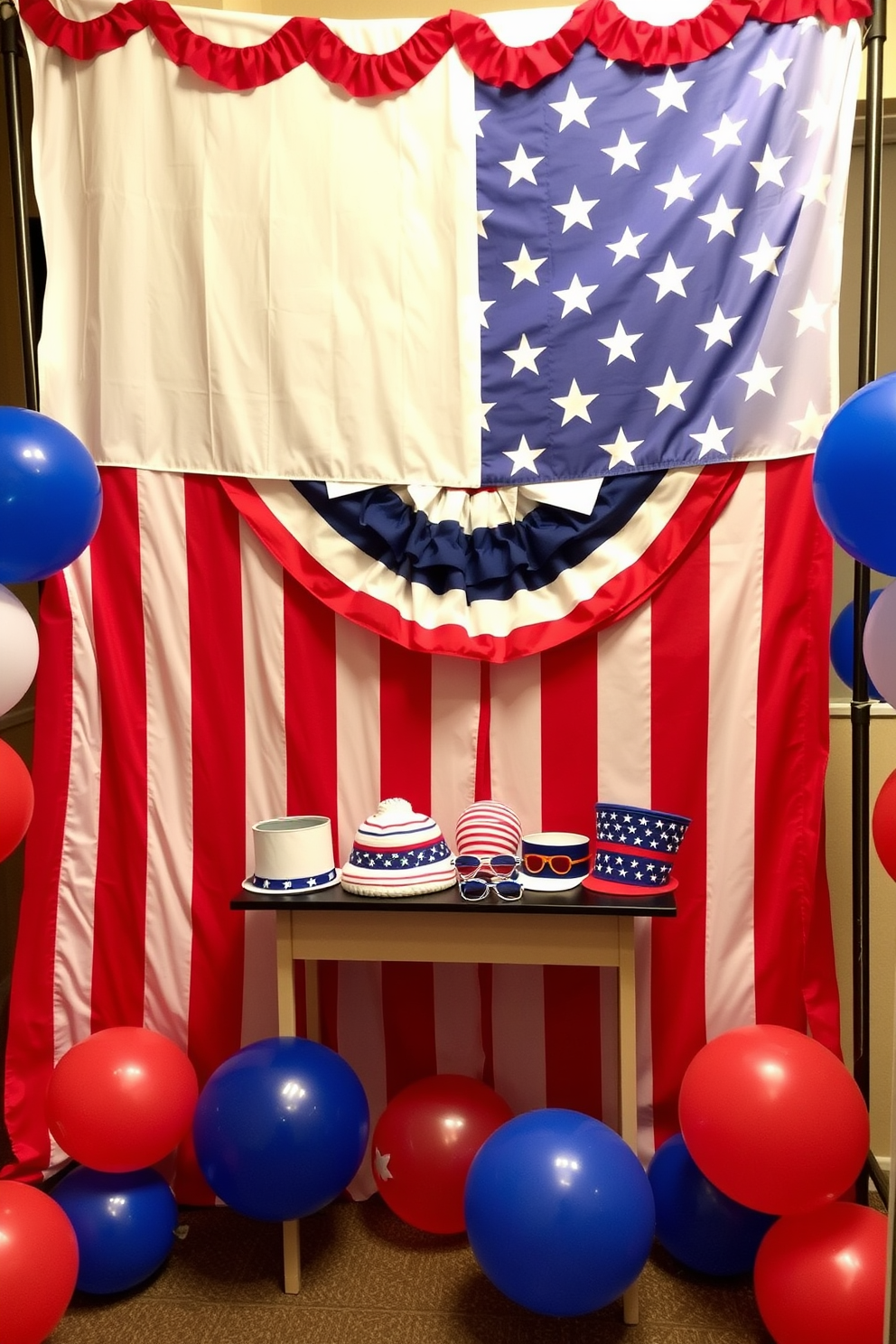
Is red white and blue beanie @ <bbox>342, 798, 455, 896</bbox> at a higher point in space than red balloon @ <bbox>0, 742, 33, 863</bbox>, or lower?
lower

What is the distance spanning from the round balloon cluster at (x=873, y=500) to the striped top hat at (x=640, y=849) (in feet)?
1.47

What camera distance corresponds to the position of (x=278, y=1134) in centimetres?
198

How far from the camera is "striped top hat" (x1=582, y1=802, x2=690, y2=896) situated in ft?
6.86

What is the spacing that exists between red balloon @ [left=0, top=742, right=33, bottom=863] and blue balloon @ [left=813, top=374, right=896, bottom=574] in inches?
55.5

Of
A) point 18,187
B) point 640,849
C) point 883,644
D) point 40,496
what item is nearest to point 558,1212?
point 640,849

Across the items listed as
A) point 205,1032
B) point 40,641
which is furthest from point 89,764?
point 205,1032

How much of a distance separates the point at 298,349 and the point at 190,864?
1.15m

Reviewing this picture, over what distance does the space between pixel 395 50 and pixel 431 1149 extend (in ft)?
7.32

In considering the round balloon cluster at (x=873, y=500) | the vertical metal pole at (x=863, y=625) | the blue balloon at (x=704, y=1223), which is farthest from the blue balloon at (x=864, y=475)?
the blue balloon at (x=704, y=1223)

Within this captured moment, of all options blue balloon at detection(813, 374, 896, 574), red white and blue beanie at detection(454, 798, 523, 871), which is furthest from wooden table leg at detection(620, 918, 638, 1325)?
blue balloon at detection(813, 374, 896, 574)

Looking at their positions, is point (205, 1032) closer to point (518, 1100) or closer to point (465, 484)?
point (518, 1100)

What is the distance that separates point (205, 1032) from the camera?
2.41 m

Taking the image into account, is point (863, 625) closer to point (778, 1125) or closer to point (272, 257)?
point (778, 1125)

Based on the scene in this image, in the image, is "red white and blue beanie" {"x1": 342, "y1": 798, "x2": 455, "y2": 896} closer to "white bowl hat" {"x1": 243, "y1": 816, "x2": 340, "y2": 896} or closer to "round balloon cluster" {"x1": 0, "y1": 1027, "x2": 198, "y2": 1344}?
"white bowl hat" {"x1": 243, "y1": 816, "x2": 340, "y2": 896}
